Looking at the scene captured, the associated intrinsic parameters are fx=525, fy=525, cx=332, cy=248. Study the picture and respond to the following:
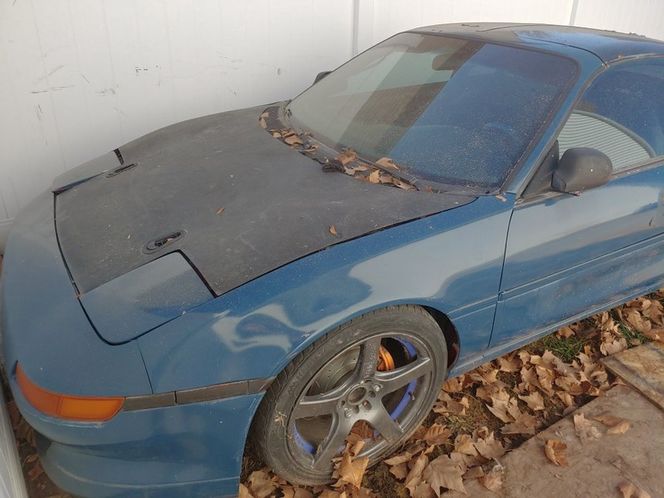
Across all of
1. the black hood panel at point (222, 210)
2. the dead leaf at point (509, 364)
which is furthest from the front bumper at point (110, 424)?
the dead leaf at point (509, 364)

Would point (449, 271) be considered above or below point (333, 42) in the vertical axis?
below

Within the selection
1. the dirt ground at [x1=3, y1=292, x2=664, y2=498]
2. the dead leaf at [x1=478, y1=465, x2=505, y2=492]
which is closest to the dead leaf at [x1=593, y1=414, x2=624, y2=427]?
the dirt ground at [x1=3, y1=292, x2=664, y2=498]

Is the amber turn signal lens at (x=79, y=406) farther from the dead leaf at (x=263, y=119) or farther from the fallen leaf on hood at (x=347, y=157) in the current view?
the dead leaf at (x=263, y=119)

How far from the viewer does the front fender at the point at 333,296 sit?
61.9 inches

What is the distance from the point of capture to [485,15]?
18.1 feet

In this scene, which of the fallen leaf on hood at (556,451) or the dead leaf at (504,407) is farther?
the dead leaf at (504,407)

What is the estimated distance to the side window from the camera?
2.26 m

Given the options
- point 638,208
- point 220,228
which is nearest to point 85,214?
point 220,228

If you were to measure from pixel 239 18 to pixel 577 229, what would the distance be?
3.15 metres

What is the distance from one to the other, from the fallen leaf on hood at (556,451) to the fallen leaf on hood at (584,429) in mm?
112

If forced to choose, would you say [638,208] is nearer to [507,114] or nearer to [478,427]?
[507,114]

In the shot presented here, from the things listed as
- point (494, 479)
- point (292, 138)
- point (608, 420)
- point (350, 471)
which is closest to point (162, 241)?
point (292, 138)

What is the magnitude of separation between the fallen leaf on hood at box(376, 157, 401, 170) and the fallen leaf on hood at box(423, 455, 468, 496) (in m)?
1.23

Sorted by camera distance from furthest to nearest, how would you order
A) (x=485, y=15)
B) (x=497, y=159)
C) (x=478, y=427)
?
1. (x=485, y=15)
2. (x=478, y=427)
3. (x=497, y=159)
